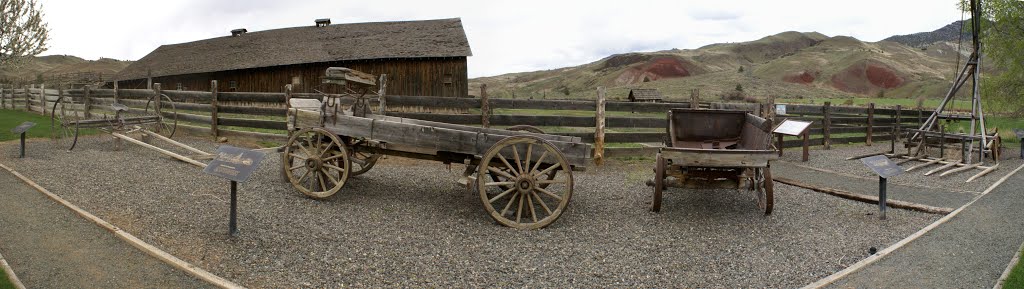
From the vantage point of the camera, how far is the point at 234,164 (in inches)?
209

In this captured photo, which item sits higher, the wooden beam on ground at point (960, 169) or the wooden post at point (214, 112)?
the wooden post at point (214, 112)

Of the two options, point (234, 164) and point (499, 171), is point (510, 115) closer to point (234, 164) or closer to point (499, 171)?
point (499, 171)

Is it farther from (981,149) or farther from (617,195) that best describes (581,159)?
(981,149)

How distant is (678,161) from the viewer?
6.54 meters

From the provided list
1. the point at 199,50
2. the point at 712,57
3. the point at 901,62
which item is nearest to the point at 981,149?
the point at 199,50

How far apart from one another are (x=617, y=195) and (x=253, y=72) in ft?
83.7

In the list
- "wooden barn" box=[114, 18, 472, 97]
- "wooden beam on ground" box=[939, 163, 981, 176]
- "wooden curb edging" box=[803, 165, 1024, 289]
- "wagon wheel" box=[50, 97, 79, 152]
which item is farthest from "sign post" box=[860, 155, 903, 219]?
"wooden barn" box=[114, 18, 472, 97]

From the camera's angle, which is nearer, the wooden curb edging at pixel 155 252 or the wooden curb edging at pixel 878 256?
the wooden curb edging at pixel 155 252

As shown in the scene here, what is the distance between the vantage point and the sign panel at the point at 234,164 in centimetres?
521

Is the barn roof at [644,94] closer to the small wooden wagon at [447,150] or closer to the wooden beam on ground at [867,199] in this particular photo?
the wooden beam on ground at [867,199]

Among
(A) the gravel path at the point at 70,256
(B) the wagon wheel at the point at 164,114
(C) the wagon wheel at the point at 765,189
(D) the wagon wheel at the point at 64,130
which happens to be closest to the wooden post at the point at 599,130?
(C) the wagon wheel at the point at 765,189

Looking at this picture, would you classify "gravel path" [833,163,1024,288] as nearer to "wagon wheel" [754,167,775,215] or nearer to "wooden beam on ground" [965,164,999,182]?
"wagon wheel" [754,167,775,215]

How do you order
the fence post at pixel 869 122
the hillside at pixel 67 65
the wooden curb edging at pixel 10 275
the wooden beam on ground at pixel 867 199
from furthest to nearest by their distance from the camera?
the hillside at pixel 67 65
the fence post at pixel 869 122
the wooden beam on ground at pixel 867 199
the wooden curb edging at pixel 10 275

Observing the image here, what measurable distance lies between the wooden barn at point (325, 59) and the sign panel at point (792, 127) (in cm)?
1706
